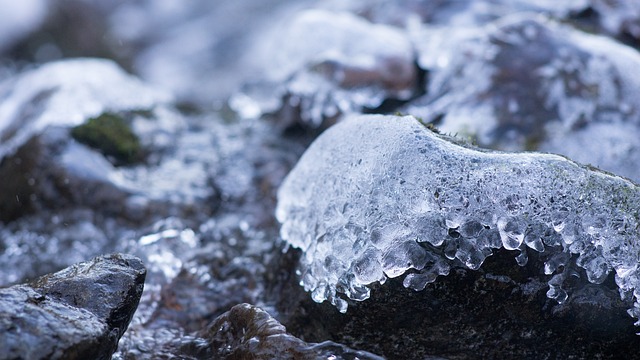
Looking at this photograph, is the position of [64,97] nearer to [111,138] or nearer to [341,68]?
[111,138]

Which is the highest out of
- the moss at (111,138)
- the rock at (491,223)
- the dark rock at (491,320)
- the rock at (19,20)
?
the rock at (491,223)

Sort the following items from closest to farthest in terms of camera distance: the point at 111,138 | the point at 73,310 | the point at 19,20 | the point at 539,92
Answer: the point at 73,310
the point at 539,92
the point at 111,138
the point at 19,20

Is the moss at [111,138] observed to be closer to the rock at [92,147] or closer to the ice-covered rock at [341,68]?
the rock at [92,147]

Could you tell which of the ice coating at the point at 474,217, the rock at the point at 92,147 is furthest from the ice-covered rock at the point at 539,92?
the rock at the point at 92,147

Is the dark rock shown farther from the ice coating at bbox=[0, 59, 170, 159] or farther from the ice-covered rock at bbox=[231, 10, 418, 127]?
the ice coating at bbox=[0, 59, 170, 159]

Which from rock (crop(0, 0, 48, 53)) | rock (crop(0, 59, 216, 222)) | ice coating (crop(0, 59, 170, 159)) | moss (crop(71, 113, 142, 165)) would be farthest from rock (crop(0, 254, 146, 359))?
rock (crop(0, 0, 48, 53))

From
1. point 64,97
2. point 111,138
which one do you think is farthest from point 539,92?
point 64,97
